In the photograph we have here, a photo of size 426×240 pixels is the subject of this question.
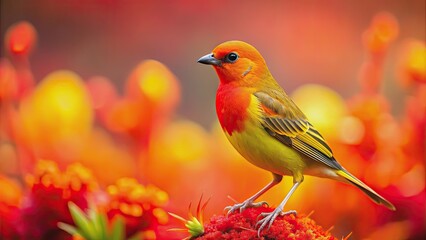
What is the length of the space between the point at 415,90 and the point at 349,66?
205mm

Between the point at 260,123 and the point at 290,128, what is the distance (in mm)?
66

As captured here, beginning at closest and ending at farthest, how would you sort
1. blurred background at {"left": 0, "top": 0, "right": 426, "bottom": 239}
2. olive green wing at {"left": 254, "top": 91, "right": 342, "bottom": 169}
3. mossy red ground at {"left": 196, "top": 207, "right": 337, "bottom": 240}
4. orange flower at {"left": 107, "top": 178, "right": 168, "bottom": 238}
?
mossy red ground at {"left": 196, "top": 207, "right": 337, "bottom": 240} → olive green wing at {"left": 254, "top": 91, "right": 342, "bottom": 169} → orange flower at {"left": 107, "top": 178, "right": 168, "bottom": 238} → blurred background at {"left": 0, "top": 0, "right": 426, "bottom": 239}

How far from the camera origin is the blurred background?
1607mm

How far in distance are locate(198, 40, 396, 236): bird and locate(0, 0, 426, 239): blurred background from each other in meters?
0.44

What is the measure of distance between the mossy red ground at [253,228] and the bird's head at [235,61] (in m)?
0.25

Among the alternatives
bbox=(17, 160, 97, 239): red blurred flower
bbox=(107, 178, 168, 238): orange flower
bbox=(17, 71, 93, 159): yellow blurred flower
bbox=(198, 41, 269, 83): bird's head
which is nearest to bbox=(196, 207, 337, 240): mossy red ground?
bbox=(198, 41, 269, 83): bird's head

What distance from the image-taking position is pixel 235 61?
1098mm

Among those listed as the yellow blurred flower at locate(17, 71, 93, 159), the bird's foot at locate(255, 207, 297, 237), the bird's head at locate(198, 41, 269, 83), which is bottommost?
the bird's foot at locate(255, 207, 297, 237)

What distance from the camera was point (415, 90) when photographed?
1.71 m

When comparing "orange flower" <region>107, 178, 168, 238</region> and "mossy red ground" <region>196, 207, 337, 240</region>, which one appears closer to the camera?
"mossy red ground" <region>196, 207, 337, 240</region>

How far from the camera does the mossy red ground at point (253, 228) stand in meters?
1.00

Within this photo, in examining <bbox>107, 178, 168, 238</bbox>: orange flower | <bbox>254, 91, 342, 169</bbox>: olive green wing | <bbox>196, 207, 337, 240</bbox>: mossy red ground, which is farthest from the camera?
<bbox>107, 178, 168, 238</bbox>: orange flower

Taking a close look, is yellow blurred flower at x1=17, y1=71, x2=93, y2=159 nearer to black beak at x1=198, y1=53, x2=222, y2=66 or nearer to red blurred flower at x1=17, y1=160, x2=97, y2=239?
red blurred flower at x1=17, y1=160, x2=97, y2=239

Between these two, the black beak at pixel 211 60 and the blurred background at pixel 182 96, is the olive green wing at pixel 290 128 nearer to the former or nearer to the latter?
the black beak at pixel 211 60
